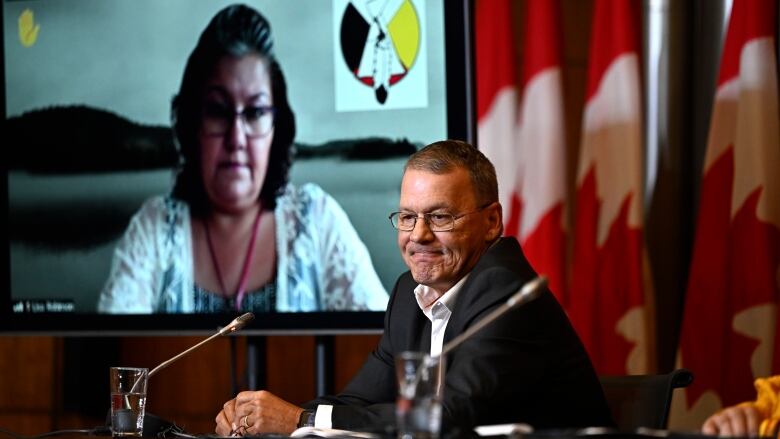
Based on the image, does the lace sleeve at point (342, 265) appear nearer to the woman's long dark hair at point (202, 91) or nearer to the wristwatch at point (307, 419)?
the woman's long dark hair at point (202, 91)

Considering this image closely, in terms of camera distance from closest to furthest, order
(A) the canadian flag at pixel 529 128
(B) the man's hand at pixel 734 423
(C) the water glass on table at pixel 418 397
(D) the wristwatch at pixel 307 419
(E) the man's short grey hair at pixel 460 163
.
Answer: (C) the water glass on table at pixel 418 397 < (B) the man's hand at pixel 734 423 < (D) the wristwatch at pixel 307 419 < (E) the man's short grey hair at pixel 460 163 < (A) the canadian flag at pixel 529 128

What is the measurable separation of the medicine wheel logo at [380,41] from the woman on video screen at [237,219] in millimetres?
331

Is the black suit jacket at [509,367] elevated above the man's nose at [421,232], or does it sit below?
below

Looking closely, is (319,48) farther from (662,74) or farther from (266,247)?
(662,74)

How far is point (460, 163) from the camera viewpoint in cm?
294

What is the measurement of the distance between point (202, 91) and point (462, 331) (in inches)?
89.4

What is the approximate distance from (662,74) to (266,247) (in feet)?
5.72

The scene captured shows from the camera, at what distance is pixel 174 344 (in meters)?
5.34

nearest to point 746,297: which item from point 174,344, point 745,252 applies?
point 745,252

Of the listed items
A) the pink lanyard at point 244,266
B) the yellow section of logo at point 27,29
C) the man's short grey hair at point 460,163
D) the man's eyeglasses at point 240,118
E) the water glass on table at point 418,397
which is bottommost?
the water glass on table at point 418,397

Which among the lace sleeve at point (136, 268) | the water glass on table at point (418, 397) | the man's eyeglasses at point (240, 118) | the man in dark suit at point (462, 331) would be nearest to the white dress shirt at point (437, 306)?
the man in dark suit at point (462, 331)

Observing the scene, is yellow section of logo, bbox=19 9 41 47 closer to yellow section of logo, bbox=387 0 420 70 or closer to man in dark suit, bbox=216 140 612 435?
yellow section of logo, bbox=387 0 420 70

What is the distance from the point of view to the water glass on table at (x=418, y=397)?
1.74 metres

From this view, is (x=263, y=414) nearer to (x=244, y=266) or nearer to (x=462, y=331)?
(x=462, y=331)
